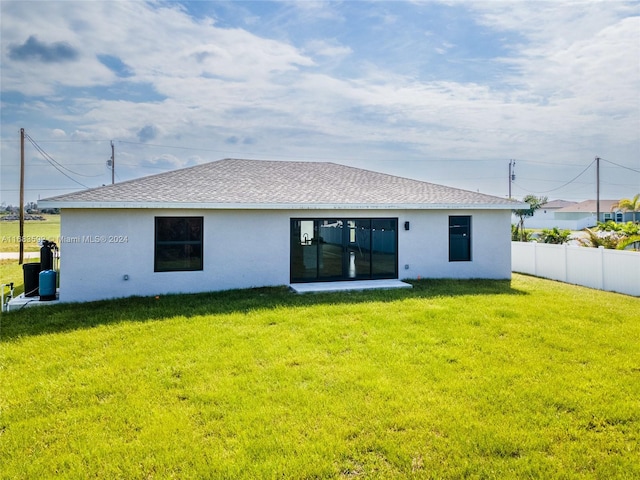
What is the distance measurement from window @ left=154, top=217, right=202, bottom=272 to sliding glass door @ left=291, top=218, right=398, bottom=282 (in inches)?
108

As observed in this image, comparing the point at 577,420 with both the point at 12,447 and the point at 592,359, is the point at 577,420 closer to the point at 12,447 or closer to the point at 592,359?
the point at 592,359

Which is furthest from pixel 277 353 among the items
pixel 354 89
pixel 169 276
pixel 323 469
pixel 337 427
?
→ pixel 354 89

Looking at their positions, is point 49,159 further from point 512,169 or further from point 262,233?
point 512,169

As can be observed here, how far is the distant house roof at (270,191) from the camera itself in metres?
9.83

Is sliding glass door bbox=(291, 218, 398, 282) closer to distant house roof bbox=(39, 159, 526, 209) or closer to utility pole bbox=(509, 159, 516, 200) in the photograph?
distant house roof bbox=(39, 159, 526, 209)

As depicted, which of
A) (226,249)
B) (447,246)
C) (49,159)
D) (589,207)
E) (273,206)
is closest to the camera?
(273,206)

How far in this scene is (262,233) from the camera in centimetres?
1107

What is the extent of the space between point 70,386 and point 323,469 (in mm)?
3712

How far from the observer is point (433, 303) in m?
9.22

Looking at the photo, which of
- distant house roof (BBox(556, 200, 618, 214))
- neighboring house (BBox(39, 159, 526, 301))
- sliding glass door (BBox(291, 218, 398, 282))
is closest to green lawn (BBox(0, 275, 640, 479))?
neighboring house (BBox(39, 159, 526, 301))

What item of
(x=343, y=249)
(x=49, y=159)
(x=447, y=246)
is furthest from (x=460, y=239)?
(x=49, y=159)

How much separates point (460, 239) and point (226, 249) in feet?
25.6

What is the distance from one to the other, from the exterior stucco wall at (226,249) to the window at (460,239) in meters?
0.19

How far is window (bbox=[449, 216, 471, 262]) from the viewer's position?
42.5 ft
